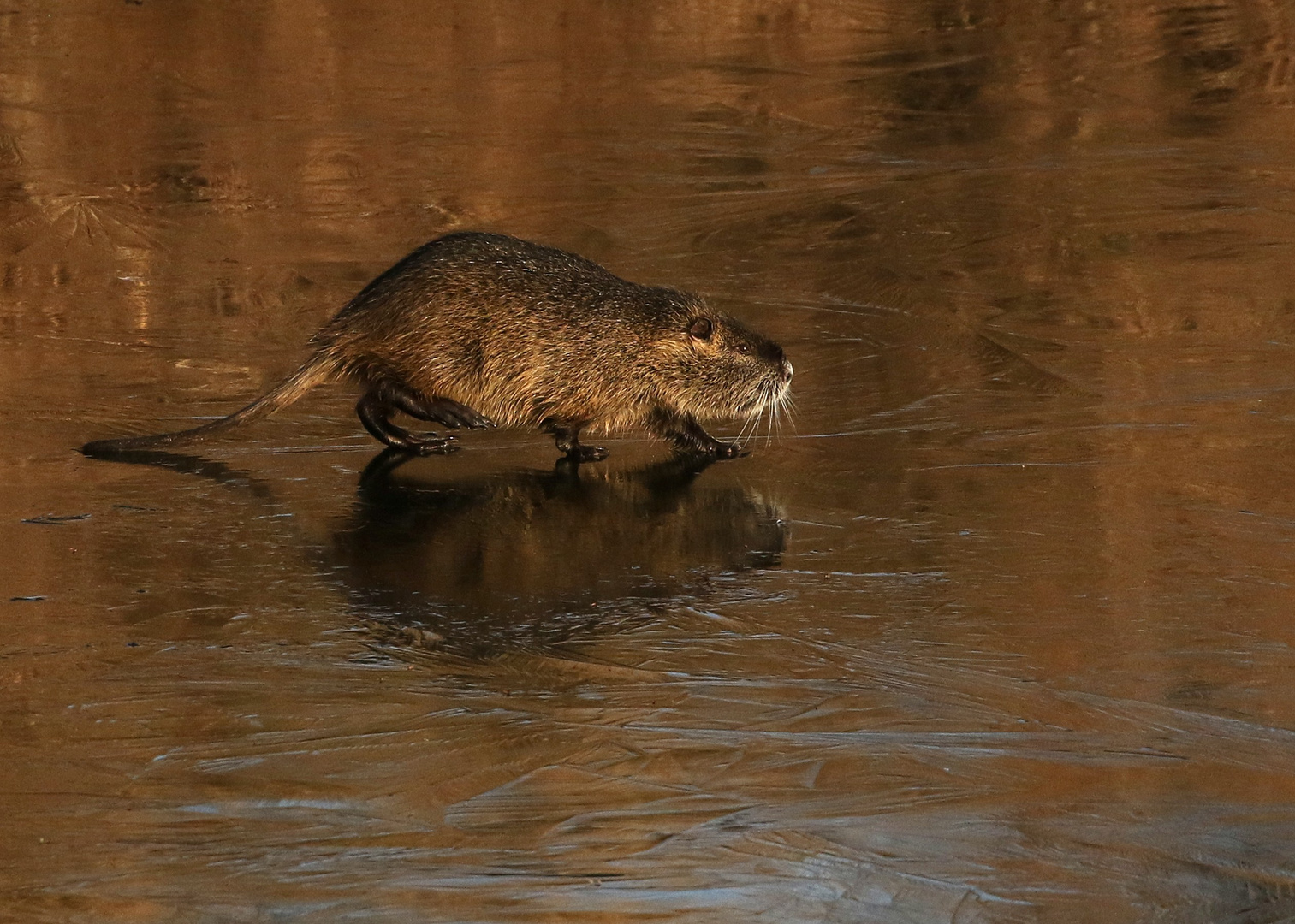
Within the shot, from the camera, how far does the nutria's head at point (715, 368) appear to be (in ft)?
26.7

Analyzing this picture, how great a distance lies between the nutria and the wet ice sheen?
0.21 meters

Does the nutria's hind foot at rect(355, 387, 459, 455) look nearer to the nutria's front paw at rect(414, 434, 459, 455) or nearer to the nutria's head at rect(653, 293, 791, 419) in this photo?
the nutria's front paw at rect(414, 434, 459, 455)

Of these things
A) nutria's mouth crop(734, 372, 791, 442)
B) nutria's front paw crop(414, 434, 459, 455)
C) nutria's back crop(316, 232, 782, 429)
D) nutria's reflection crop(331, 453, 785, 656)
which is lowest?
nutria's reflection crop(331, 453, 785, 656)

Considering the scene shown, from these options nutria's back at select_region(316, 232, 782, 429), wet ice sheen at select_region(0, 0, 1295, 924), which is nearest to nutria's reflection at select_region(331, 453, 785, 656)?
wet ice sheen at select_region(0, 0, 1295, 924)

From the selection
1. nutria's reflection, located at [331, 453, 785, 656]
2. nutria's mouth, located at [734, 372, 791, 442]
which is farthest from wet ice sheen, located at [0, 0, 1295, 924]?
nutria's mouth, located at [734, 372, 791, 442]

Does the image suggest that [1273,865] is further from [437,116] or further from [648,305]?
[437,116]

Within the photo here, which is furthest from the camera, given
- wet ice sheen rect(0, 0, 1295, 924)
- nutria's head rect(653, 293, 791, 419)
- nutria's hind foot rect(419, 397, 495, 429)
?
nutria's head rect(653, 293, 791, 419)

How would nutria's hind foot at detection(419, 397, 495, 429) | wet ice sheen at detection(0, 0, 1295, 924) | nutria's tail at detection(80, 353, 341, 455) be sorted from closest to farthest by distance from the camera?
1. wet ice sheen at detection(0, 0, 1295, 924)
2. nutria's tail at detection(80, 353, 341, 455)
3. nutria's hind foot at detection(419, 397, 495, 429)

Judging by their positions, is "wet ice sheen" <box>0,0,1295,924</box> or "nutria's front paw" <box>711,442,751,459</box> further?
"nutria's front paw" <box>711,442,751,459</box>

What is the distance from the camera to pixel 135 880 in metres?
4.27

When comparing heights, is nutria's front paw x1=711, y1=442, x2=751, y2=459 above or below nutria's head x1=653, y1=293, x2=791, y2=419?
below

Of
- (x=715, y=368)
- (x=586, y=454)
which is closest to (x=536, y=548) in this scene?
(x=586, y=454)

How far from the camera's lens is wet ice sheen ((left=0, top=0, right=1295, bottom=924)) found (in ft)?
14.5

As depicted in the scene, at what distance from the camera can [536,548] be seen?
6.73 metres
